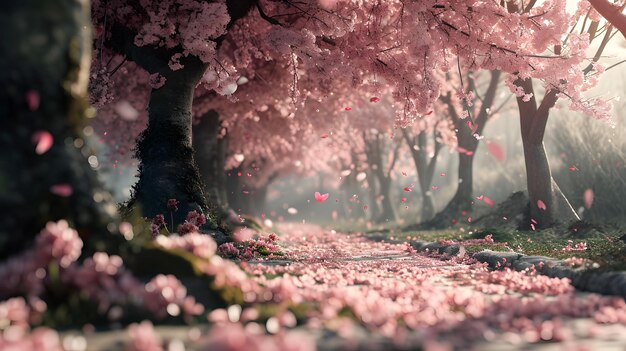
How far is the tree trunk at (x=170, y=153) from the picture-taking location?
1157 cm

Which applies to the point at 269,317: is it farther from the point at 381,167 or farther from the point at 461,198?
the point at 381,167

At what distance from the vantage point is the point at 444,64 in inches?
523

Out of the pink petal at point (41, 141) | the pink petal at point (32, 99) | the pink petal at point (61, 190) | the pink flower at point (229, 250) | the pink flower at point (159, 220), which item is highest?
the pink petal at point (32, 99)

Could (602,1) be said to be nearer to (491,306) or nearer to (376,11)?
(376,11)

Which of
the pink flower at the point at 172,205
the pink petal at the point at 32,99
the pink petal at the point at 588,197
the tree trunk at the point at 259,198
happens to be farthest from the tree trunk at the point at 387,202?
the pink petal at the point at 32,99

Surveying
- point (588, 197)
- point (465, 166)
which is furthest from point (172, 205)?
point (465, 166)

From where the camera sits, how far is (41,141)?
14.3 feet

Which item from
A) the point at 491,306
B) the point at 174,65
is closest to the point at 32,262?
the point at 491,306

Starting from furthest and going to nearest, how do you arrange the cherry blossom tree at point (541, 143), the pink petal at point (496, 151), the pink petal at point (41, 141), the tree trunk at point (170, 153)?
the pink petal at point (496, 151) → the cherry blossom tree at point (541, 143) → the tree trunk at point (170, 153) → the pink petal at point (41, 141)

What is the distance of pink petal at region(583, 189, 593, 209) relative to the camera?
19395 mm

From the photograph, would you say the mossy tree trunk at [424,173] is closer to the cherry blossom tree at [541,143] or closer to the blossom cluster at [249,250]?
the cherry blossom tree at [541,143]

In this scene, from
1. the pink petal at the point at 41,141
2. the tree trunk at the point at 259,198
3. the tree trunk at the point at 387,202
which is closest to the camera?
the pink petal at the point at 41,141

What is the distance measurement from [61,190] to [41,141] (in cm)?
39

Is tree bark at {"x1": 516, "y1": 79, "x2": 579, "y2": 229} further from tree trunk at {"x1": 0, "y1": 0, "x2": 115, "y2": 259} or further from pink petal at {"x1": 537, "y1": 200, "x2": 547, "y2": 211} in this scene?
tree trunk at {"x1": 0, "y1": 0, "x2": 115, "y2": 259}
